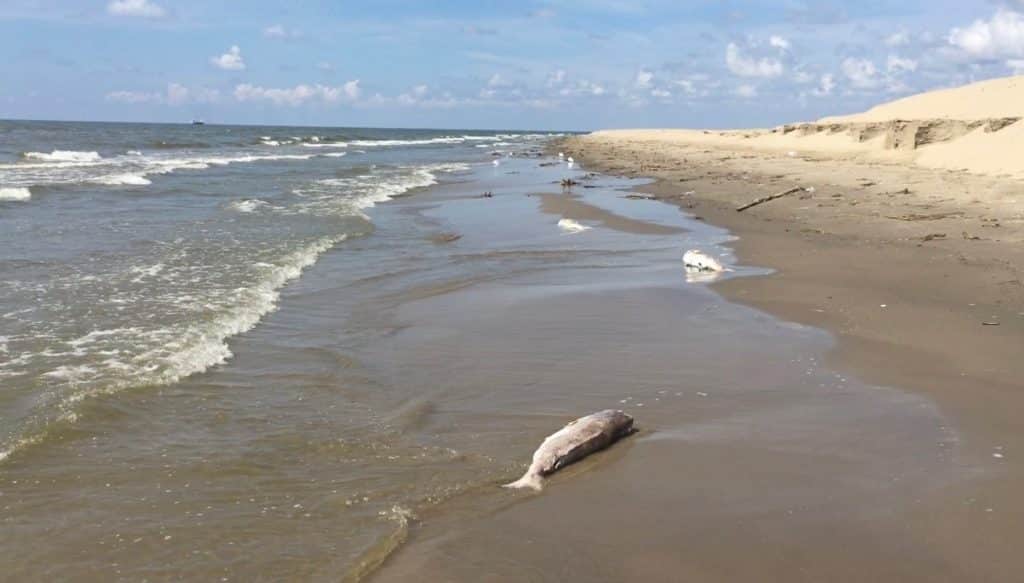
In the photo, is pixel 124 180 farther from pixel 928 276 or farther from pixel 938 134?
pixel 938 134

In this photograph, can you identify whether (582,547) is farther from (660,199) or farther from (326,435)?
(660,199)

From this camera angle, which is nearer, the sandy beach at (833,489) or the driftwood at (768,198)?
the sandy beach at (833,489)

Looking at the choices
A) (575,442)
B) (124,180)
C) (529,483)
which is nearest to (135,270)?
(575,442)

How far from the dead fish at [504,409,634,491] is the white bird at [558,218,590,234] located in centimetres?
1196

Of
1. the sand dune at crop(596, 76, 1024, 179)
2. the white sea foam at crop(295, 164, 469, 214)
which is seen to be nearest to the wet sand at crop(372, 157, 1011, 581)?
the white sea foam at crop(295, 164, 469, 214)

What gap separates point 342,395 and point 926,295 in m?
7.09

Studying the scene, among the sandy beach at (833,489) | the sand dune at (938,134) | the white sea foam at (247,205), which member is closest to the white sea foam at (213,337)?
the sandy beach at (833,489)

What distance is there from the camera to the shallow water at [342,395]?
454 cm

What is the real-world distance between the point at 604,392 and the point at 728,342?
2061mm

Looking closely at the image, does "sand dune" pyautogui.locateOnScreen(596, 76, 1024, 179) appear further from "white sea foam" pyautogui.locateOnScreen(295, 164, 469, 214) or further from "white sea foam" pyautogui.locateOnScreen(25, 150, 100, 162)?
"white sea foam" pyautogui.locateOnScreen(25, 150, 100, 162)

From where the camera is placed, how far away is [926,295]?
9836mm

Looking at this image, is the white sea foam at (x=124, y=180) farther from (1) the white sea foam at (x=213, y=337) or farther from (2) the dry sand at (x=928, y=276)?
(1) the white sea foam at (x=213, y=337)

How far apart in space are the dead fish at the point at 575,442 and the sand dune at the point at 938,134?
726 inches

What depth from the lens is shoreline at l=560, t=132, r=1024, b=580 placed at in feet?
15.4
